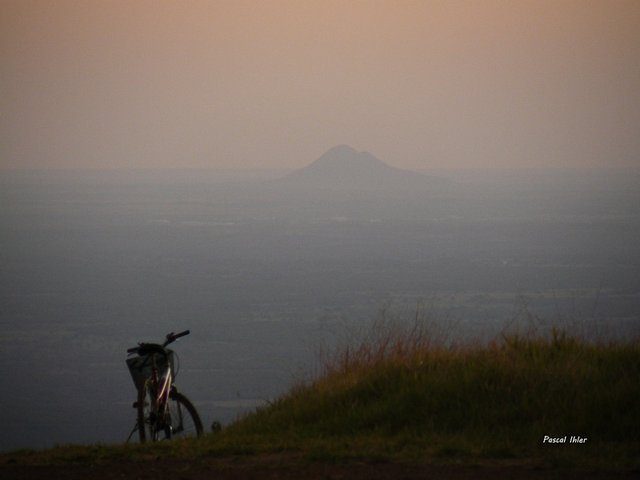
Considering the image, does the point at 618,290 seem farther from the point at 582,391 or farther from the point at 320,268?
the point at 582,391

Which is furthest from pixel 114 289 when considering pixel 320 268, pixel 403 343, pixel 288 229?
pixel 403 343

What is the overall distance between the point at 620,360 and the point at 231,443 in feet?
12.1

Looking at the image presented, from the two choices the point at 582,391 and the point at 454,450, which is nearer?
the point at 454,450

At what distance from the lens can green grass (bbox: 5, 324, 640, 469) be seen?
21.6 feet

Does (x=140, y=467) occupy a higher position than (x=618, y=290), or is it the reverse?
(x=140, y=467)

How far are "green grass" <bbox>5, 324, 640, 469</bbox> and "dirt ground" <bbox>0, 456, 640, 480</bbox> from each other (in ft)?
0.65

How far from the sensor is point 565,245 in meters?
119

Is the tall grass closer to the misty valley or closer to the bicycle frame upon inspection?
the bicycle frame

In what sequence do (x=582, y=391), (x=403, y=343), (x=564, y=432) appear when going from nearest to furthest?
1. (x=564, y=432)
2. (x=582, y=391)
3. (x=403, y=343)

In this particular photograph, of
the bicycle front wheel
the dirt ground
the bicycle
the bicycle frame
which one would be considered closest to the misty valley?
the bicycle front wheel

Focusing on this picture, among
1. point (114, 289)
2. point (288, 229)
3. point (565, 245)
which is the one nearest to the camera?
point (114, 289)

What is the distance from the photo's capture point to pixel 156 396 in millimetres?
8242

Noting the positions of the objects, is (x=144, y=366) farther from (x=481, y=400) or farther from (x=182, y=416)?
(x=481, y=400)

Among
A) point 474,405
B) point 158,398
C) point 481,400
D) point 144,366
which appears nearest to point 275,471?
point 474,405
